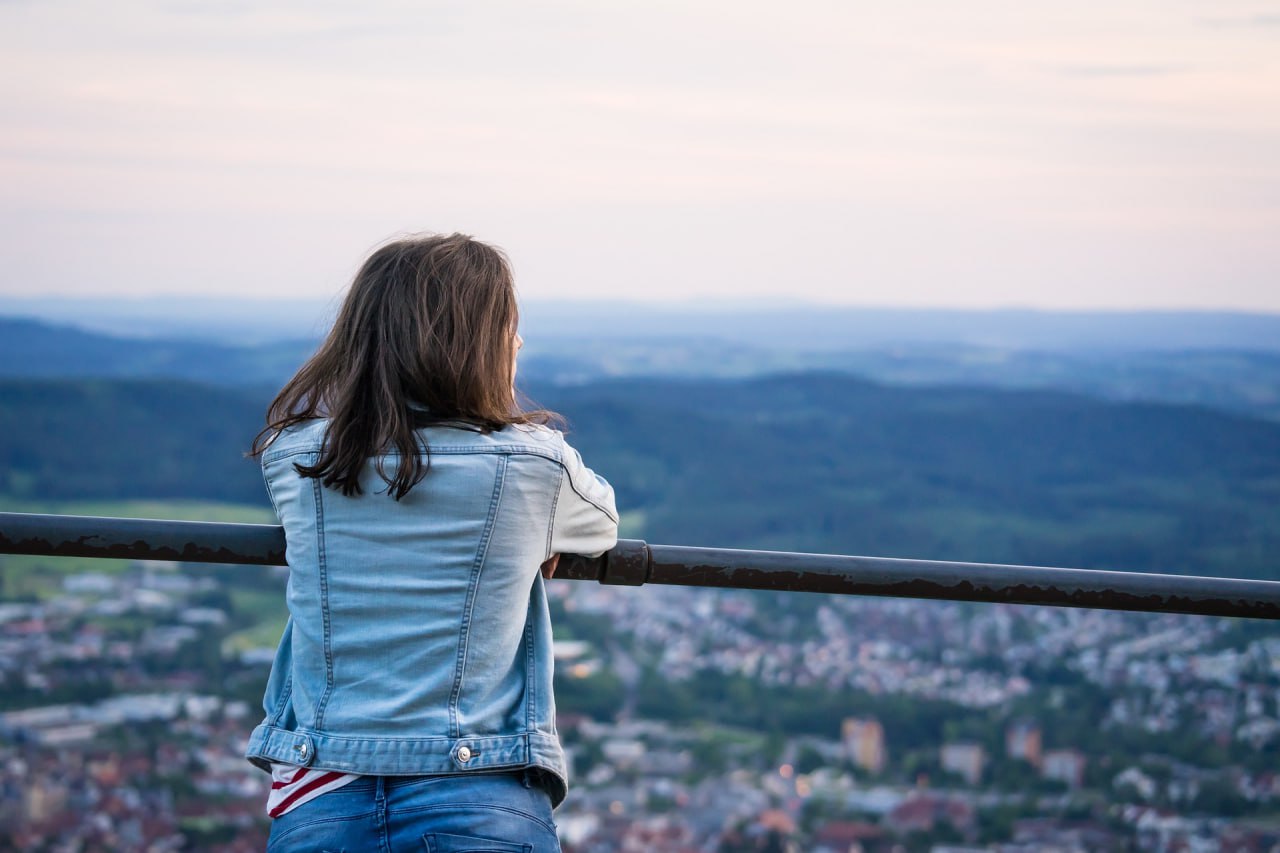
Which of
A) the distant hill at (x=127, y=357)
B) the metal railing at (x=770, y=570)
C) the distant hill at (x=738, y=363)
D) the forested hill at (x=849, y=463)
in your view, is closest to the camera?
the metal railing at (x=770, y=570)

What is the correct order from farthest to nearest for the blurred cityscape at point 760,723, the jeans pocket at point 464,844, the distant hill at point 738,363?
the distant hill at point 738,363 → the blurred cityscape at point 760,723 → the jeans pocket at point 464,844

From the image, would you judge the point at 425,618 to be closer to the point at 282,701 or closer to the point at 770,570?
the point at 282,701

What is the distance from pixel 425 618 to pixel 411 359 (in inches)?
14.2

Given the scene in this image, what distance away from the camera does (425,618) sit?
1.58m

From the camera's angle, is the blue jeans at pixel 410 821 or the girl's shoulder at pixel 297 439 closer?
the blue jeans at pixel 410 821

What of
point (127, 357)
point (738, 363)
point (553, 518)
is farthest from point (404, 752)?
point (738, 363)

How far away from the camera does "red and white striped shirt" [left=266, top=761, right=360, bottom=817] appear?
5.25ft

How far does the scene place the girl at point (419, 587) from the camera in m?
1.58

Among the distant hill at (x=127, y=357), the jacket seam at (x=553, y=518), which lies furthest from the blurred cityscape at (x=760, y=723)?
the jacket seam at (x=553, y=518)

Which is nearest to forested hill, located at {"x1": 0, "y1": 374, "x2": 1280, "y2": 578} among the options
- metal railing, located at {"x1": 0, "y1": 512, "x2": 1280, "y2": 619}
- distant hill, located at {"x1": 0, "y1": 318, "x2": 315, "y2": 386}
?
distant hill, located at {"x1": 0, "y1": 318, "x2": 315, "y2": 386}

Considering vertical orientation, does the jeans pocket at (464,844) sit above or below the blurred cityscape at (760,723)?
above

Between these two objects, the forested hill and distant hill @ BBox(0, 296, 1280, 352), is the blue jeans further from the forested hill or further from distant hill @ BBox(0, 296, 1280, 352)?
distant hill @ BBox(0, 296, 1280, 352)

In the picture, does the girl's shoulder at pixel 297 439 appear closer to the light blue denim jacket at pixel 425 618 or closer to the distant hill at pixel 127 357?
the light blue denim jacket at pixel 425 618

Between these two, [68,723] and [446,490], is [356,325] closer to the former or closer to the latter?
[446,490]
